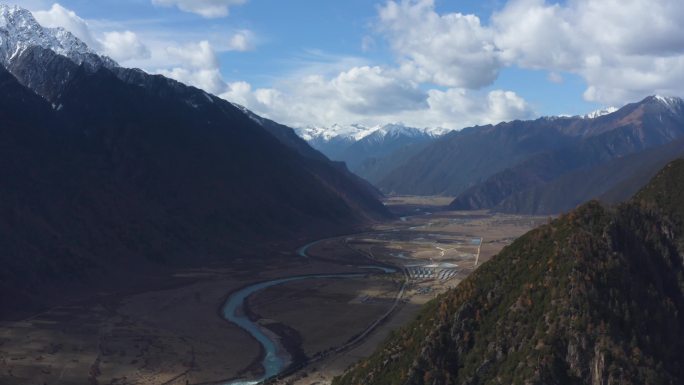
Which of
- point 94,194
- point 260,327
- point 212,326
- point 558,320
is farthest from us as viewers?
point 94,194

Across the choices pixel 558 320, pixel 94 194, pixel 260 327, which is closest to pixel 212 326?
pixel 260 327

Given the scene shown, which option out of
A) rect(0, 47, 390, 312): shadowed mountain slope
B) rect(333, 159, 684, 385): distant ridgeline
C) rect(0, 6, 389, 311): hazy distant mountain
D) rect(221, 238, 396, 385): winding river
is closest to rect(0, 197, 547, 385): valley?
rect(221, 238, 396, 385): winding river

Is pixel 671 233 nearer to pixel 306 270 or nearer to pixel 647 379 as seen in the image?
pixel 647 379

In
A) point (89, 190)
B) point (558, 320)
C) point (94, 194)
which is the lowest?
point (558, 320)

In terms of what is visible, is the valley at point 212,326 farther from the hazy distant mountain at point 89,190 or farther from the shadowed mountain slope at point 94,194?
the hazy distant mountain at point 89,190

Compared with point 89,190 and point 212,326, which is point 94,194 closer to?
point 89,190

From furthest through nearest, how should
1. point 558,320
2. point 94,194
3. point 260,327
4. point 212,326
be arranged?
point 94,194 → point 260,327 → point 212,326 → point 558,320

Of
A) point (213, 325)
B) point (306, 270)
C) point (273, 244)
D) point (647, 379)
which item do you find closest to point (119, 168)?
point (273, 244)
